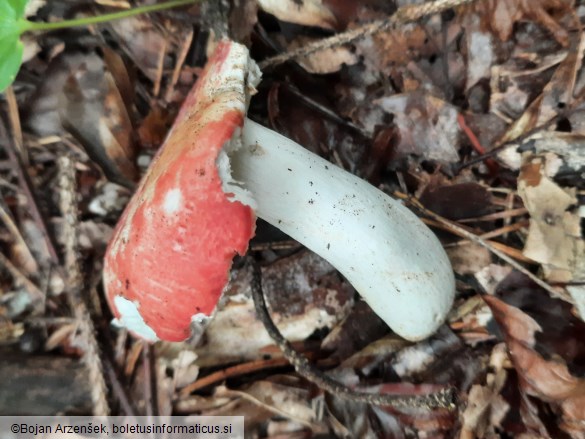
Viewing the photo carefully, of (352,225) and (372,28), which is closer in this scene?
(352,225)

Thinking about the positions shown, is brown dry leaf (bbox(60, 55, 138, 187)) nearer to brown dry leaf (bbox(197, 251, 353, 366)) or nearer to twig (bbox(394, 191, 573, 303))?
brown dry leaf (bbox(197, 251, 353, 366))

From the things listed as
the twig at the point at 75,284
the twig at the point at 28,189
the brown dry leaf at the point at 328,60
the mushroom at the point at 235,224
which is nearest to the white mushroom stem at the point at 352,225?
the mushroom at the point at 235,224

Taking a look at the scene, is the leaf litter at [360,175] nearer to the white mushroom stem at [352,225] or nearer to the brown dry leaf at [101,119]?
the brown dry leaf at [101,119]

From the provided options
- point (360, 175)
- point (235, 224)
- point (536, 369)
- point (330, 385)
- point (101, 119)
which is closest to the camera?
point (235, 224)

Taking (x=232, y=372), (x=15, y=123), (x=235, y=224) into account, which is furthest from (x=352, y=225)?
(x=15, y=123)

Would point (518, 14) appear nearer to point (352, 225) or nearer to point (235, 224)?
point (352, 225)

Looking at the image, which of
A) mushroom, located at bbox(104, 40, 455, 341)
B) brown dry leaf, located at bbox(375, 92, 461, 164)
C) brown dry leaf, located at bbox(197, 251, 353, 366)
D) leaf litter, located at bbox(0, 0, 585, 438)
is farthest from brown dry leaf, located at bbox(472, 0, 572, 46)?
brown dry leaf, located at bbox(197, 251, 353, 366)
